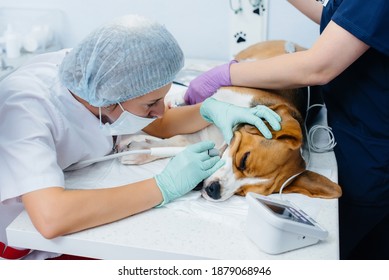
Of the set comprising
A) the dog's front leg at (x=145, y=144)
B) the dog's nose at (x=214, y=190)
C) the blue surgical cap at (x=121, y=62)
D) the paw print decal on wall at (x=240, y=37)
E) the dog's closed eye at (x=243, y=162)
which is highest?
the blue surgical cap at (x=121, y=62)

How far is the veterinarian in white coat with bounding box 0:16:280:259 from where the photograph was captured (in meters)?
1.08

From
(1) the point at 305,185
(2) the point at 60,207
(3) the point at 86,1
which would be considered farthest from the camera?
(3) the point at 86,1

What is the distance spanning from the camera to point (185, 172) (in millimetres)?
1189

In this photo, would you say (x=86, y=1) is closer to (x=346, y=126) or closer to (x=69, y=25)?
(x=69, y=25)

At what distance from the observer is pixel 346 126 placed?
1418 millimetres

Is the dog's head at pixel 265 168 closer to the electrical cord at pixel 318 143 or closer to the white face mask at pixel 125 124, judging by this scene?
the electrical cord at pixel 318 143

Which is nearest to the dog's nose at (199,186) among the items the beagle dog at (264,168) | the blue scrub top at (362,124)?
the beagle dog at (264,168)

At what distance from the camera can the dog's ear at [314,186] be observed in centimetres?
123

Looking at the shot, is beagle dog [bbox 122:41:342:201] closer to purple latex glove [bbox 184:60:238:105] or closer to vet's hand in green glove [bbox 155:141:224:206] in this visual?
vet's hand in green glove [bbox 155:141:224:206]

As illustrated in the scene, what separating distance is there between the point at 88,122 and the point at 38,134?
0.69 feet

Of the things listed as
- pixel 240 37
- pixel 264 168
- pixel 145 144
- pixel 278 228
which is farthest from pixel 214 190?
pixel 240 37

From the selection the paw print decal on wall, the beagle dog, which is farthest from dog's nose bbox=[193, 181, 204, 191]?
the paw print decal on wall
